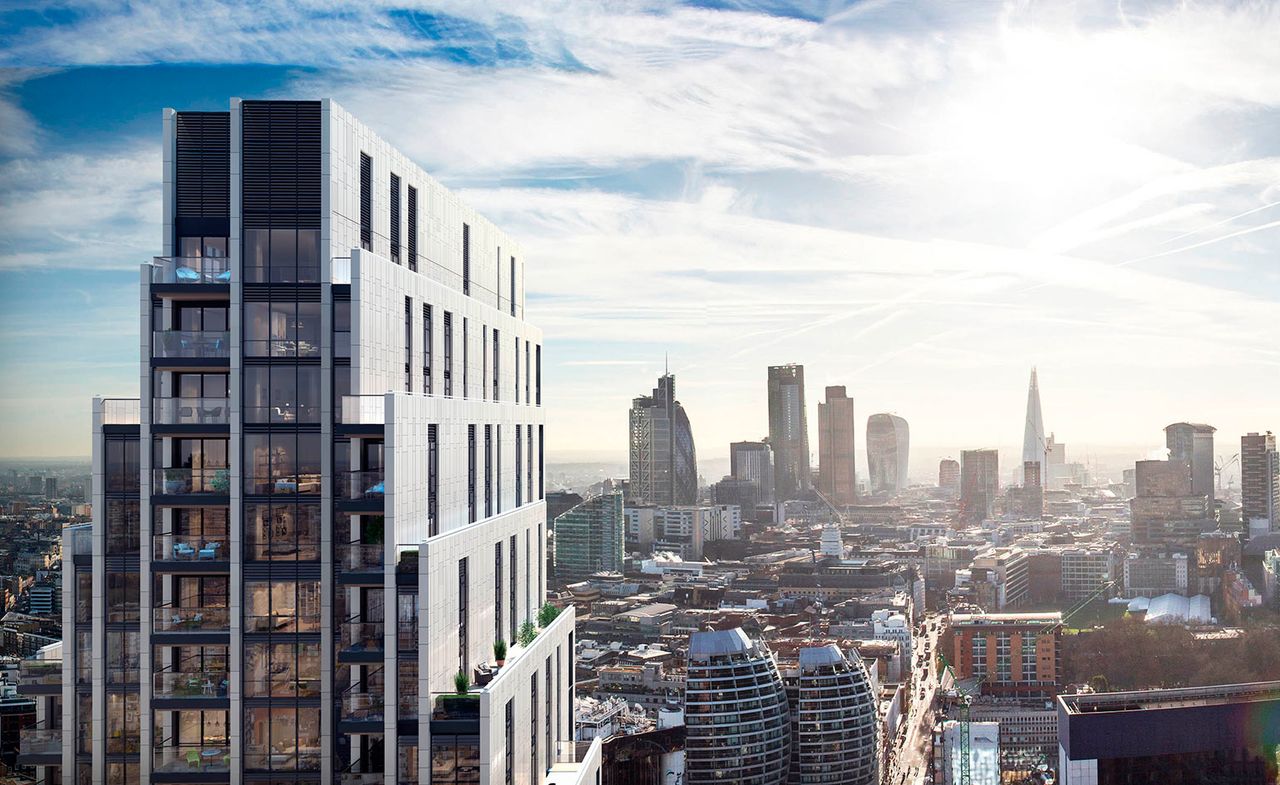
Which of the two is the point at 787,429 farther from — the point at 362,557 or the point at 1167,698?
the point at 362,557

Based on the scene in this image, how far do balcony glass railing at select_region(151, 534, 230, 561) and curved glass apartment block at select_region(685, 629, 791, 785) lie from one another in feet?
39.8

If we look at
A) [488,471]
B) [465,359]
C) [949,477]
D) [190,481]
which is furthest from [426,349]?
[949,477]

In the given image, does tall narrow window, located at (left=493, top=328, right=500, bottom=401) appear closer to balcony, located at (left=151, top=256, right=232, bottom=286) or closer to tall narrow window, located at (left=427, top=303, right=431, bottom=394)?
tall narrow window, located at (left=427, top=303, right=431, bottom=394)

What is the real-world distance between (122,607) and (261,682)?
102 cm

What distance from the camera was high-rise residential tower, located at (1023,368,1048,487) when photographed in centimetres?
5325

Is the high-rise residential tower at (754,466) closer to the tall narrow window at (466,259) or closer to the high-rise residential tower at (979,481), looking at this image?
the high-rise residential tower at (979,481)

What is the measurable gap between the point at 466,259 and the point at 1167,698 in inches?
645

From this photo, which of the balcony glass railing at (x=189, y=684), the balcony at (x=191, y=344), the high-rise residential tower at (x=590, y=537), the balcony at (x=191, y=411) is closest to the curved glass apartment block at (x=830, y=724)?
the balcony glass railing at (x=189, y=684)

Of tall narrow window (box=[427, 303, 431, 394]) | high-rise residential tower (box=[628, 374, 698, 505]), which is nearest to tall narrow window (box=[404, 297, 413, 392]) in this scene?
A: tall narrow window (box=[427, 303, 431, 394])

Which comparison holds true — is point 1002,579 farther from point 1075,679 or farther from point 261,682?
point 261,682

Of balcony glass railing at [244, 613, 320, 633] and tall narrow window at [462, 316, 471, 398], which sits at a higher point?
tall narrow window at [462, 316, 471, 398]

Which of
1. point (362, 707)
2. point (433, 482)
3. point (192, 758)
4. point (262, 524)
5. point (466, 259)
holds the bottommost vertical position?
point (192, 758)

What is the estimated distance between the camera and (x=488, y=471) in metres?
8.48

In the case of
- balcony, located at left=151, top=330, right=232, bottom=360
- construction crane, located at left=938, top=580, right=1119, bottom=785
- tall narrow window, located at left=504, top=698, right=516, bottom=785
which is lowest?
construction crane, located at left=938, top=580, right=1119, bottom=785
